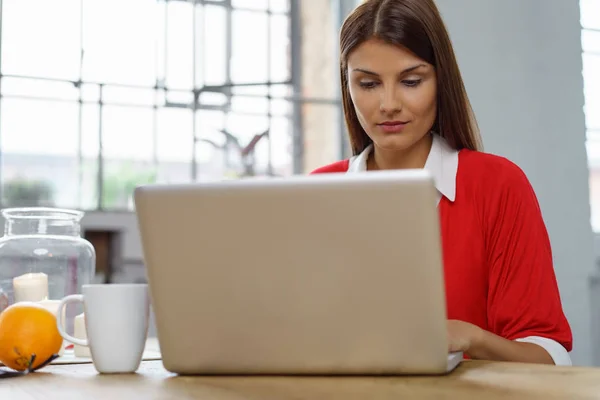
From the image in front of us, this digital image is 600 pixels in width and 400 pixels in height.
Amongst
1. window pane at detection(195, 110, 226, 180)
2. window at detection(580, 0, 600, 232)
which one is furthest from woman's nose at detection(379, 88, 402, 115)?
window pane at detection(195, 110, 226, 180)

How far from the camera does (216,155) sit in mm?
4188

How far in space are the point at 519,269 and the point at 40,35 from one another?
362cm

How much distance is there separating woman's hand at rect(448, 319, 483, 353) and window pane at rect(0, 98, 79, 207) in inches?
147

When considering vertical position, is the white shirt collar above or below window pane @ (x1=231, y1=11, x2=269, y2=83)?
below

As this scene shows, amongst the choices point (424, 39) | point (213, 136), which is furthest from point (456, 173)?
point (213, 136)

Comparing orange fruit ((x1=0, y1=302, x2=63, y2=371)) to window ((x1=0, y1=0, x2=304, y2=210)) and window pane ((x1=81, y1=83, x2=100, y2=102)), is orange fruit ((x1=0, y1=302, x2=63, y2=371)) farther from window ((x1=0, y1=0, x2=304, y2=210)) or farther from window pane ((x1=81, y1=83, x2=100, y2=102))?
window pane ((x1=81, y1=83, x2=100, y2=102))

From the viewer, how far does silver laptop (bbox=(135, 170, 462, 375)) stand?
647mm

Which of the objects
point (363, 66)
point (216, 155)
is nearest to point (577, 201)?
point (216, 155)

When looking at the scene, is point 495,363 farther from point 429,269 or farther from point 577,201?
point 577,201

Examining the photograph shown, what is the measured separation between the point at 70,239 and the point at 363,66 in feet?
1.84

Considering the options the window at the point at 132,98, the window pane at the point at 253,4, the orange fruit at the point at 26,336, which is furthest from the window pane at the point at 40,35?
the orange fruit at the point at 26,336

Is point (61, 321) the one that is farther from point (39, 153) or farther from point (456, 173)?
point (39, 153)

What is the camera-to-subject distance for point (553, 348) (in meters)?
1.09

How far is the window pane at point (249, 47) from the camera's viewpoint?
4.47 meters
